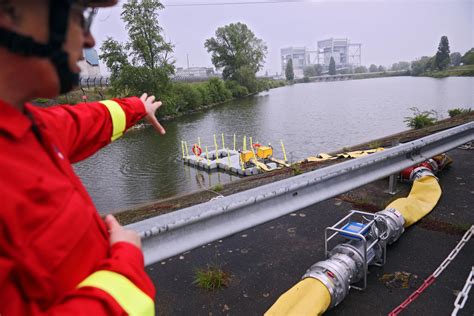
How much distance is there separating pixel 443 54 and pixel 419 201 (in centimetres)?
9297

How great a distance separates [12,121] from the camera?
0.90 m

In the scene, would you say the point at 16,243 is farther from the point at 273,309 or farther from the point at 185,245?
the point at 273,309

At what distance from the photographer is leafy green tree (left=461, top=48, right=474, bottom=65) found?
81.1 metres

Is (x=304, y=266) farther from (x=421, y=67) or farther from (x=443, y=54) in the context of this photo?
(x=421, y=67)

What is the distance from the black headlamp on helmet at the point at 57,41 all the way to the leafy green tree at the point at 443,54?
94.5 metres

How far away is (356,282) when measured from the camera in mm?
2520

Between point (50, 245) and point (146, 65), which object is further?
Result: point (146, 65)

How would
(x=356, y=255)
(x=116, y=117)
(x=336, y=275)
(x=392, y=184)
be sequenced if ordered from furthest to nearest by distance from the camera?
(x=392, y=184) → (x=356, y=255) → (x=336, y=275) → (x=116, y=117)

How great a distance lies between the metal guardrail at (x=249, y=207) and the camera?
1.81 meters

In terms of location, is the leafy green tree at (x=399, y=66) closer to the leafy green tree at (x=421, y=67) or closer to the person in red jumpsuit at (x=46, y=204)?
the leafy green tree at (x=421, y=67)

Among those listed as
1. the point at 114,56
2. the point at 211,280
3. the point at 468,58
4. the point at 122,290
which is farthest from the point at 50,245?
the point at 468,58

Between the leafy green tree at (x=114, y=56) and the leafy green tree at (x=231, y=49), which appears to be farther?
the leafy green tree at (x=231, y=49)

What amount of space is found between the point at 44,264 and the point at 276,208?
163 centimetres

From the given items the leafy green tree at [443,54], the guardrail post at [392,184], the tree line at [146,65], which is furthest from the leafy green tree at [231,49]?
the guardrail post at [392,184]
